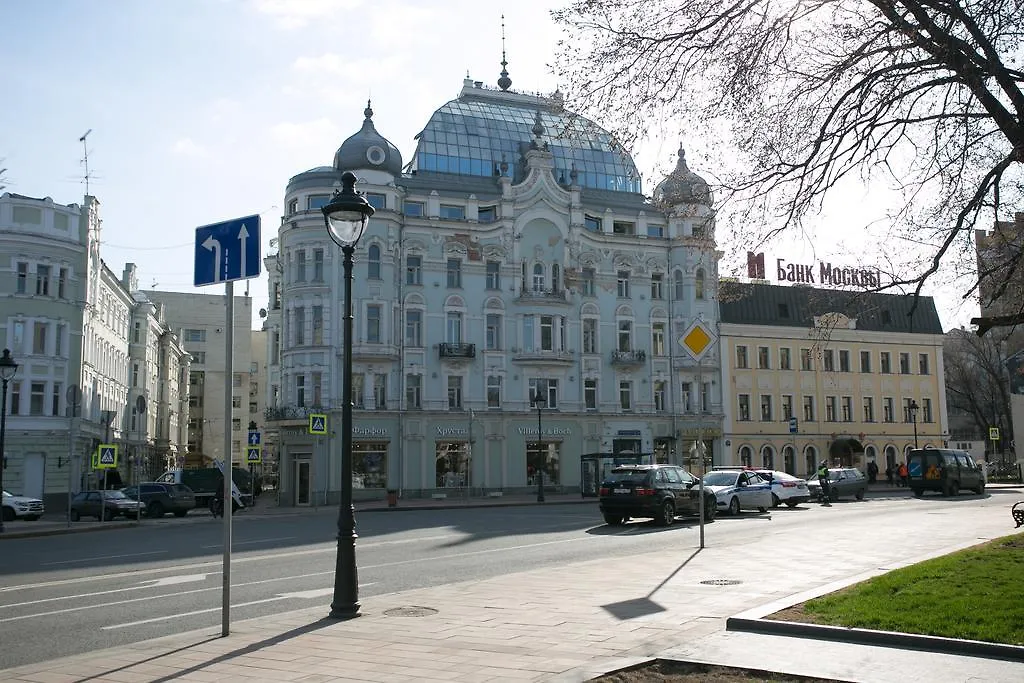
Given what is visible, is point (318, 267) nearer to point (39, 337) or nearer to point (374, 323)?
point (374, 323)

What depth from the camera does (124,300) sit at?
69.4m

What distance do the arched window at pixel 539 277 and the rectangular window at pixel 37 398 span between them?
91.9 ft

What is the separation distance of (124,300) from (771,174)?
64.5 metres

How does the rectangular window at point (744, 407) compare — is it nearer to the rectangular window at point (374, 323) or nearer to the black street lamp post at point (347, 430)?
the rectangular window at point (374, 323)

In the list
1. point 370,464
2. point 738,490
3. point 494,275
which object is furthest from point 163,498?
point 738,490

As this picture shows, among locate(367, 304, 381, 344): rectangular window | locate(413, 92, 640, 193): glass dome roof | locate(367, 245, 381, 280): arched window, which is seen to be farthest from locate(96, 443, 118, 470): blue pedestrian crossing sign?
locate(413, 92, 640, 193): glass dome roof

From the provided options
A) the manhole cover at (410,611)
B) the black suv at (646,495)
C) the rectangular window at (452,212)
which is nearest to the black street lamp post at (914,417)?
the rectangular window at (452,212)

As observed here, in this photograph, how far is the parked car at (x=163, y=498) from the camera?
4156 cm

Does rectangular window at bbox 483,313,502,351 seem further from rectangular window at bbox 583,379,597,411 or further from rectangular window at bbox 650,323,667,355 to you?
rectangular window at bbox 650,323,667,355

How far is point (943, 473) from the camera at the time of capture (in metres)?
41.9

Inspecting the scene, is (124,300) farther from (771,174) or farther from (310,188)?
(771,174)

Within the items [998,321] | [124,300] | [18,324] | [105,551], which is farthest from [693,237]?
[124,300]

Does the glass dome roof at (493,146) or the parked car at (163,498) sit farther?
the glass dome roof at (493,146)

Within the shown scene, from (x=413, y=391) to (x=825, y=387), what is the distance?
30751mm
